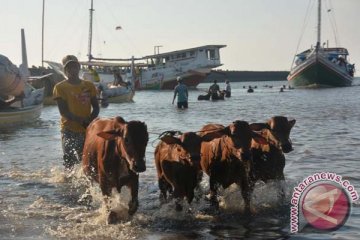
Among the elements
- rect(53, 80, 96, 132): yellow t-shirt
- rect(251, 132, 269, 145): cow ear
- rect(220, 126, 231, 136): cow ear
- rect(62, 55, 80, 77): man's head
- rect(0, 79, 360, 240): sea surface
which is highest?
rect(62, 55, 80, 77): man's head

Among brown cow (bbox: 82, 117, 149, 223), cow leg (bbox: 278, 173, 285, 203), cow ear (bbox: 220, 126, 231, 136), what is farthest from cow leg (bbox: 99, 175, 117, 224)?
cow leg (bbox: 278, 173, 285, 203)

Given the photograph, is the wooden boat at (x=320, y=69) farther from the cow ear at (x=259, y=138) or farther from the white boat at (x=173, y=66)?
the cow ear at (x=259, y=138)

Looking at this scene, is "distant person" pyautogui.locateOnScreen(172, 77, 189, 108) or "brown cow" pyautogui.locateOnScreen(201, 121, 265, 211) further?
"distant person" pyautogui.locateOnScreen(172, 77, 189, 108)

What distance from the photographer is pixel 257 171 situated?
810 cm

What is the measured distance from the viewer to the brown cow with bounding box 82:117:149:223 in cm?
630

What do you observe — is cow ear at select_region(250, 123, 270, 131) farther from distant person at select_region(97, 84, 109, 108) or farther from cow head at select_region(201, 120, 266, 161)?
distant person at select_region(97, 84, 109, 108)

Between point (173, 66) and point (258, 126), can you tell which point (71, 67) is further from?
point (173, 66)

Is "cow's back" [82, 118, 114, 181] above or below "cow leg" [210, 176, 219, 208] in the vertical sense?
above

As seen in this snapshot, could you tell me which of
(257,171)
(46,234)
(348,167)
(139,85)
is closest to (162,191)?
(257,171)

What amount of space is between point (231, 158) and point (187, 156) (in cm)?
71

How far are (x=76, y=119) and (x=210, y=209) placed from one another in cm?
243

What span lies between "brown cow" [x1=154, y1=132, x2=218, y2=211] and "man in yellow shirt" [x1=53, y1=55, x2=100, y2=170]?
5.22 ft

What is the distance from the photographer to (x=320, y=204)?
25.2ft

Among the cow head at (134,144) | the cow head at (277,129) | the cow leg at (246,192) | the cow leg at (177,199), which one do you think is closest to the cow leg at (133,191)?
the cow head at (134,144)
